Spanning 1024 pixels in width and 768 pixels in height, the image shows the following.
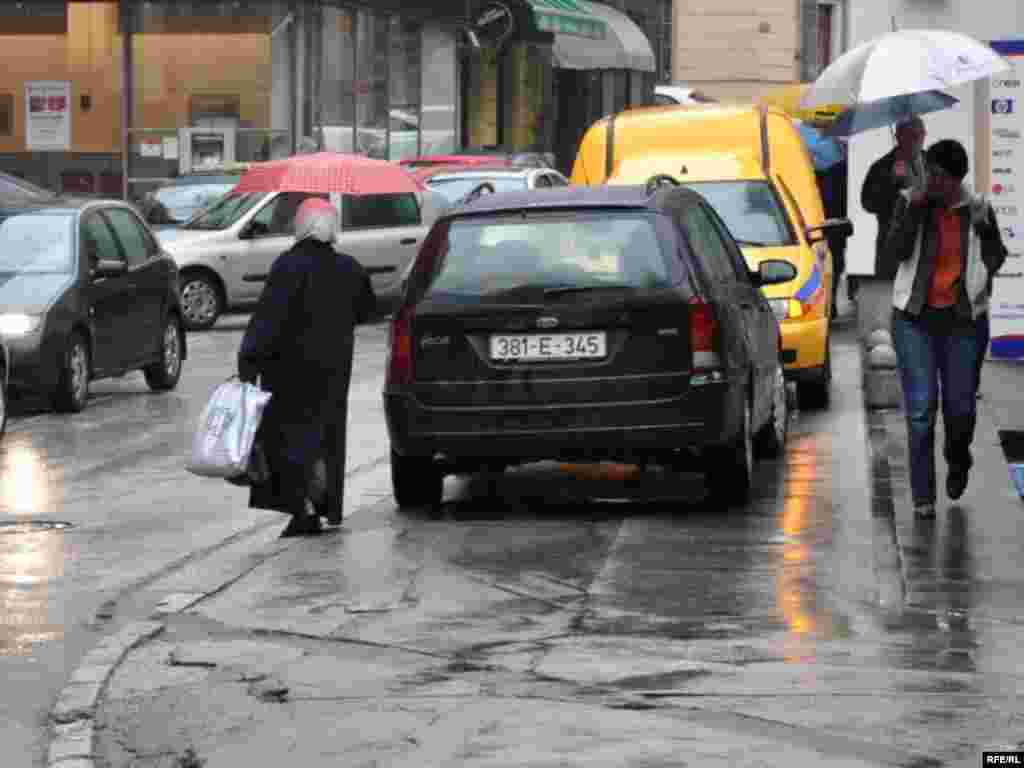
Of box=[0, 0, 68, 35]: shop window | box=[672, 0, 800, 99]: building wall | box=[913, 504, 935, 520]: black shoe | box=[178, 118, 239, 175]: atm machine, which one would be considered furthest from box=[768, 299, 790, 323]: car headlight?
box=[672, 0, 800, 99]: building wall

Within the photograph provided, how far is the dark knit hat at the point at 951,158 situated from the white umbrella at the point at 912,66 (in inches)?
119

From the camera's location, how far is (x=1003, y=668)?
899 centimetres

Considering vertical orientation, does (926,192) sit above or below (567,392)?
above

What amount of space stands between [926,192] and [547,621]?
3.49 metres

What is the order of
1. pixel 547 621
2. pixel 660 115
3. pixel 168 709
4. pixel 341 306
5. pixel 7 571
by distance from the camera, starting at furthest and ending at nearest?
pixel 660 115 → pixel 341 306 → pixel 7 571 → pixel 547 621 → pixel 168 709

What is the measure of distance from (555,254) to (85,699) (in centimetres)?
505

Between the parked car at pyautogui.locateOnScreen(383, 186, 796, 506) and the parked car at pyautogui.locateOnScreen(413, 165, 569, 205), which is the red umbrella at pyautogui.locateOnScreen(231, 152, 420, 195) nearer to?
the parked car at pyautogui.locateOnScreen(383, 186, 796, 506)

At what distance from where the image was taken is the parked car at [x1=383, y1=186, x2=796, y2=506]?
1301 cm

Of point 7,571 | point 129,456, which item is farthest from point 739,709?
point 129,456

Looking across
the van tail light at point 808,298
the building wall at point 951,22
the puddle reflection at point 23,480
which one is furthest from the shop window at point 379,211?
the puddle reflection at point 23,480

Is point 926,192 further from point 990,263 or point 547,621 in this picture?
point 547,621

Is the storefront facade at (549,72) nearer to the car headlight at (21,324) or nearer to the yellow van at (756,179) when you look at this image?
the yellow van at (756,179)

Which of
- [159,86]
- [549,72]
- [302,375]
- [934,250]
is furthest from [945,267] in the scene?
[549,72]

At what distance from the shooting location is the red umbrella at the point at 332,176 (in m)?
22.4
